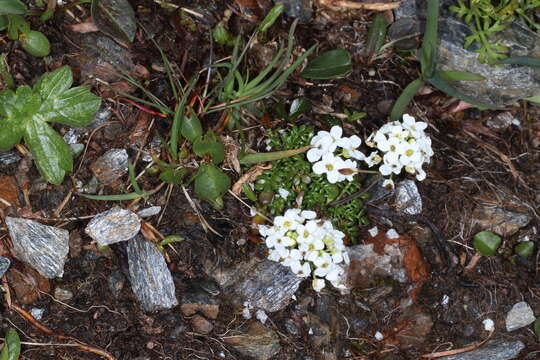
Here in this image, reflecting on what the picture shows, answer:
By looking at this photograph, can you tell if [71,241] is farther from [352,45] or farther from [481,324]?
[481,324]

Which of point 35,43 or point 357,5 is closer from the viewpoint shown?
point 35,43

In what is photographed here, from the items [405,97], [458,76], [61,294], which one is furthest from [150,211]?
[458,76]

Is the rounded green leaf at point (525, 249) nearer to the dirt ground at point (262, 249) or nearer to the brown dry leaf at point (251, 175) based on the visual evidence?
the dirt ground at point (262, 249)

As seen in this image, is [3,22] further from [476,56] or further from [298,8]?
[476,56]

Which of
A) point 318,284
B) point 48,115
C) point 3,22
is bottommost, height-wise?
point 318,284

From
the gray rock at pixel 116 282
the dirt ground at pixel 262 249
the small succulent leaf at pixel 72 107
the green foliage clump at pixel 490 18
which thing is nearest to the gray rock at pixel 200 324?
the dirt ground at pixel 262 249

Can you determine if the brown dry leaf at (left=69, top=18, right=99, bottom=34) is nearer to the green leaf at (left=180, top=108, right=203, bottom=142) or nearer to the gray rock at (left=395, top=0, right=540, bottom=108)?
the green leaf at (left=180, top=108, right=203, bottom=142)

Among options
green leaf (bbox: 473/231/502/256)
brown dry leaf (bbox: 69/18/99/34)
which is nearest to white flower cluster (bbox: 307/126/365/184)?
green leaf (bbox: 473/231/502/256)
